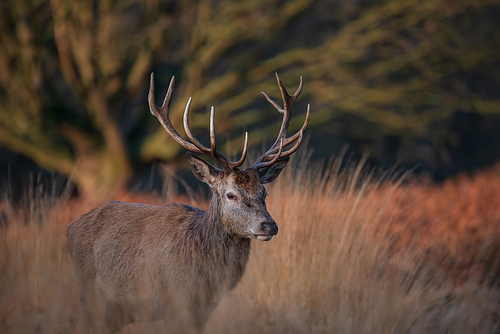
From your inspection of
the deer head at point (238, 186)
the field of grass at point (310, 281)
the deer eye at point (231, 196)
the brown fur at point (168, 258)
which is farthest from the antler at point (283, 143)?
the field of grass at point (310, 281)

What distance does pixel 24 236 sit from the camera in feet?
15.2

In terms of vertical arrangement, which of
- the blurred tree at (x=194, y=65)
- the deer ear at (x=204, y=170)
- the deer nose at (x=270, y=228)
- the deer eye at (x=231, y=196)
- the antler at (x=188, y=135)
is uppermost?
the blurred tree at (x=194, y=65)

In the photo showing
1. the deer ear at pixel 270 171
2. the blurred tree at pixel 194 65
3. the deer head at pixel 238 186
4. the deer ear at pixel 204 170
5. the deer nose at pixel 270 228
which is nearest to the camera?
the deer nose at pixel 270 228

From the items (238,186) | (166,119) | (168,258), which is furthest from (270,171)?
(168,258)

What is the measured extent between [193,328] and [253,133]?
7.34m

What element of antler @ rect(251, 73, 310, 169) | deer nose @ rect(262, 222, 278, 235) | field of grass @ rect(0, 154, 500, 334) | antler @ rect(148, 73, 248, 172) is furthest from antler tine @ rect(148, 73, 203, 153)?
field of grass @ rect(0, 154, 500, 334)

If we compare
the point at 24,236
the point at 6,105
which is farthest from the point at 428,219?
the point at 6,105

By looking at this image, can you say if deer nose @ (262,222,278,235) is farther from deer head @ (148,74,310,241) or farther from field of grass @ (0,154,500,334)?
field of grass @ (0,154,500,334)

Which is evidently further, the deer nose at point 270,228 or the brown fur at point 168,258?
the brown fur at point 168,258

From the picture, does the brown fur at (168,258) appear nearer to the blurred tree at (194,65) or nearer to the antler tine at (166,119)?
the antler tine at (166,119)

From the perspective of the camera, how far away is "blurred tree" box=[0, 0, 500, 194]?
8.67 meters

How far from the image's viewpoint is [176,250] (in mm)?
3232

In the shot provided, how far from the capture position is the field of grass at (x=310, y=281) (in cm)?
342

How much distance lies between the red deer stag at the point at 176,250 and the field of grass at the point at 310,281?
18 centimetres
